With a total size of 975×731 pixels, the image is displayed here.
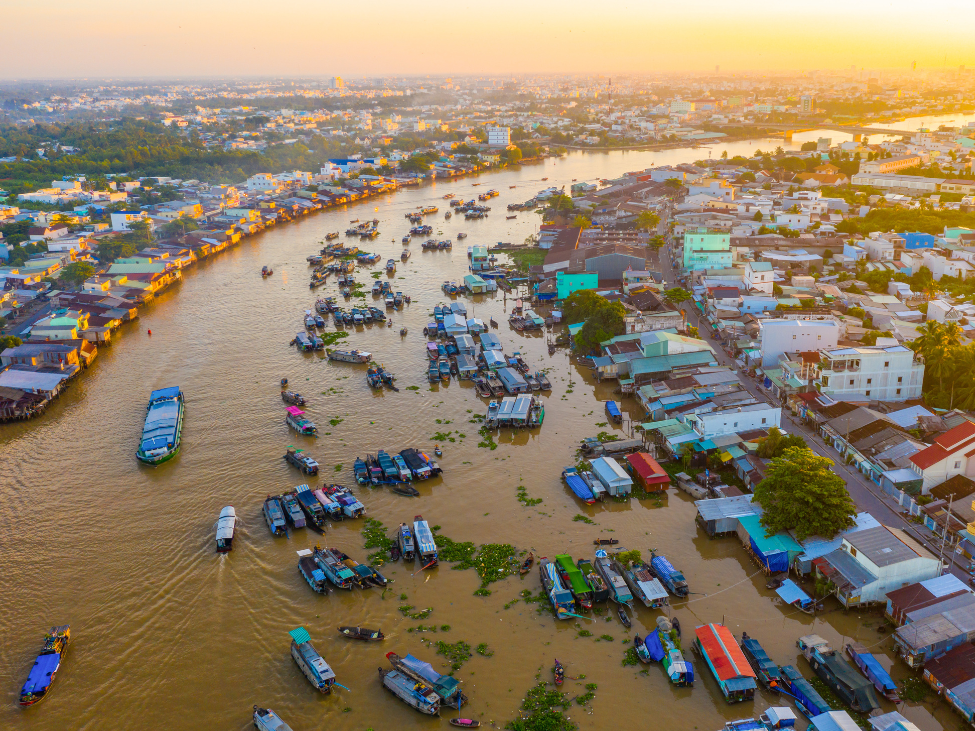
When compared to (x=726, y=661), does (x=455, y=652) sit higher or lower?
lower

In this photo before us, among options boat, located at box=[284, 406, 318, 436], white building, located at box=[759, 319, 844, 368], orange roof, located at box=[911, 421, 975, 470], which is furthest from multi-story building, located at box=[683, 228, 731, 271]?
boat, located at box=[284, 406, 318, 436]

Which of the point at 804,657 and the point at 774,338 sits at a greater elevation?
the point at 774,338

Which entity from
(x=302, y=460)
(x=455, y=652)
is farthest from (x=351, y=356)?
(x=455, y=652)

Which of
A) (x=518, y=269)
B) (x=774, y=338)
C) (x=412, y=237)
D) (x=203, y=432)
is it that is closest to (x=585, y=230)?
(x=518, y=269)

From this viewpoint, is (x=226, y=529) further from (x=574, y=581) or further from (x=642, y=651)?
(x=642, y=651)

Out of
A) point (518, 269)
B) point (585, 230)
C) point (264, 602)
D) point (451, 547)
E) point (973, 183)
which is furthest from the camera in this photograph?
point (973, 183)

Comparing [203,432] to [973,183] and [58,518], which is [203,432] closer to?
[58,518]

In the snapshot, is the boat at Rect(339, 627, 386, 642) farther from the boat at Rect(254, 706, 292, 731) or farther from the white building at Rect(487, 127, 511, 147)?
the white building at Rect(487, 127, 511, 147)
